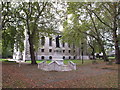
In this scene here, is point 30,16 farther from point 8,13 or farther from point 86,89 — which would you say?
point 86,89

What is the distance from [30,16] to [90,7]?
10.0 m

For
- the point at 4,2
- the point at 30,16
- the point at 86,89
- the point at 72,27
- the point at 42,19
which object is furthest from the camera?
the point at 72,27

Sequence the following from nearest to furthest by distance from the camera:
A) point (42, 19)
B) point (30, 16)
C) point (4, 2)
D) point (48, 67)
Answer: point (48, 67), point (4, 2), point (30, 16), point (42, 19)

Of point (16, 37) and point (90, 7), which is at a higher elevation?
point (90, 7)

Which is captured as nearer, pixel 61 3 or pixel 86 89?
pixel 86 89

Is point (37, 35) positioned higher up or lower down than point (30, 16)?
lower down

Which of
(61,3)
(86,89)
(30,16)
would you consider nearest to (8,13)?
(30,16)

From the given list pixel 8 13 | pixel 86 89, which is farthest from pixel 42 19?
pixel 86 89

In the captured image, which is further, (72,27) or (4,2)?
(72,27)

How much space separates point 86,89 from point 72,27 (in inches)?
844

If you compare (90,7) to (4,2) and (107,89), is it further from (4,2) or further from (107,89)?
(107,89)

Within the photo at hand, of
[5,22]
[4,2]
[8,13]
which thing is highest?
[4,2]

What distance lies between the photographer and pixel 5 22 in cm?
1895

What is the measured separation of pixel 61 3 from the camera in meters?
19.2
